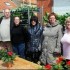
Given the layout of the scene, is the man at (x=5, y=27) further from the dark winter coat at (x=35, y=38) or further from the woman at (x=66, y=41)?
the woman at (x=66, y=41)

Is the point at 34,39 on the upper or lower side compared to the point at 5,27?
lower

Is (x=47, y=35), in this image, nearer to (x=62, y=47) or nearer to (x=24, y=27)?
(x=62, y=47)

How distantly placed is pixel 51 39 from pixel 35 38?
0.50 m

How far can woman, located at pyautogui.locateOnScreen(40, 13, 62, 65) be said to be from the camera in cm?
638

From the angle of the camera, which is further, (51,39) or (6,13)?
(6,13)

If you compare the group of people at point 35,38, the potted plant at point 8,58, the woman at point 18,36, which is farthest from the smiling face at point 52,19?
the potted plant at point 8,58

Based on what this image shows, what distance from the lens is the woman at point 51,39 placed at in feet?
20.9

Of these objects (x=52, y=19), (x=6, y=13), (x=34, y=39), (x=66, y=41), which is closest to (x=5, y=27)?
(x=6, y=13)

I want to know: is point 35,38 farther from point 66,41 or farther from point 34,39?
point 66,41

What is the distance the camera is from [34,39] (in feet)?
22.5

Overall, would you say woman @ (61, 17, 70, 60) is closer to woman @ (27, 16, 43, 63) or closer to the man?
woman @ (27, 16, 43, 63)

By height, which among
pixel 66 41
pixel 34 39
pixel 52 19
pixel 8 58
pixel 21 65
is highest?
pixel 52 19

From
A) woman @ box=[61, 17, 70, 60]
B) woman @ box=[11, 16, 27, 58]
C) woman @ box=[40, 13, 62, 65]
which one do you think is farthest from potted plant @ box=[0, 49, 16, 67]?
woman @ box=[61, 17, 70, 60]

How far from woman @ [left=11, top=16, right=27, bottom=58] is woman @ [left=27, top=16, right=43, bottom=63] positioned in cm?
22
